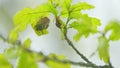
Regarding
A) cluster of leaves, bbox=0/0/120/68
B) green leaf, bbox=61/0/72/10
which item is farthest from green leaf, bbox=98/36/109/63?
green leaf, bbox=61/0/72/10

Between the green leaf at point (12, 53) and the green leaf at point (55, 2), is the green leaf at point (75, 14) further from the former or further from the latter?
the green leaf at point (12, 53)

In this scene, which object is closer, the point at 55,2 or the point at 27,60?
the point at 27,60

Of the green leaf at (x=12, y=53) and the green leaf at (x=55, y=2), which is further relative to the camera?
the green leaf at (x=55, y=2)

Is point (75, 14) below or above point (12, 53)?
above

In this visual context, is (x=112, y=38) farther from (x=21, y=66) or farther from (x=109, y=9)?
(x=109, y=9)

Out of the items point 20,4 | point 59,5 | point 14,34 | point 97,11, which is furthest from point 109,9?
point 14,34

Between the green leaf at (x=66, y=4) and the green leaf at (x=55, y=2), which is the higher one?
the green leaf at (x=55, y=2)

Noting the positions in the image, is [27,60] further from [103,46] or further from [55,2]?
[55,2]

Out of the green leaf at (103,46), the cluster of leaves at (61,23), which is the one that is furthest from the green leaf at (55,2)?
the green leaf at (103,46)

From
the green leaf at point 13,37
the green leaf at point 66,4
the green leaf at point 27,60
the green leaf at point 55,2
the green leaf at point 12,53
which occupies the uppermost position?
the green leaf at point 55,2

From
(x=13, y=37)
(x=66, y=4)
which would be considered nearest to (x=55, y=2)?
(x=66, y=4)

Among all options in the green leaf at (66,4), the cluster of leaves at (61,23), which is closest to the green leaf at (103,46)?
the cluster of leaves at (61,23)
